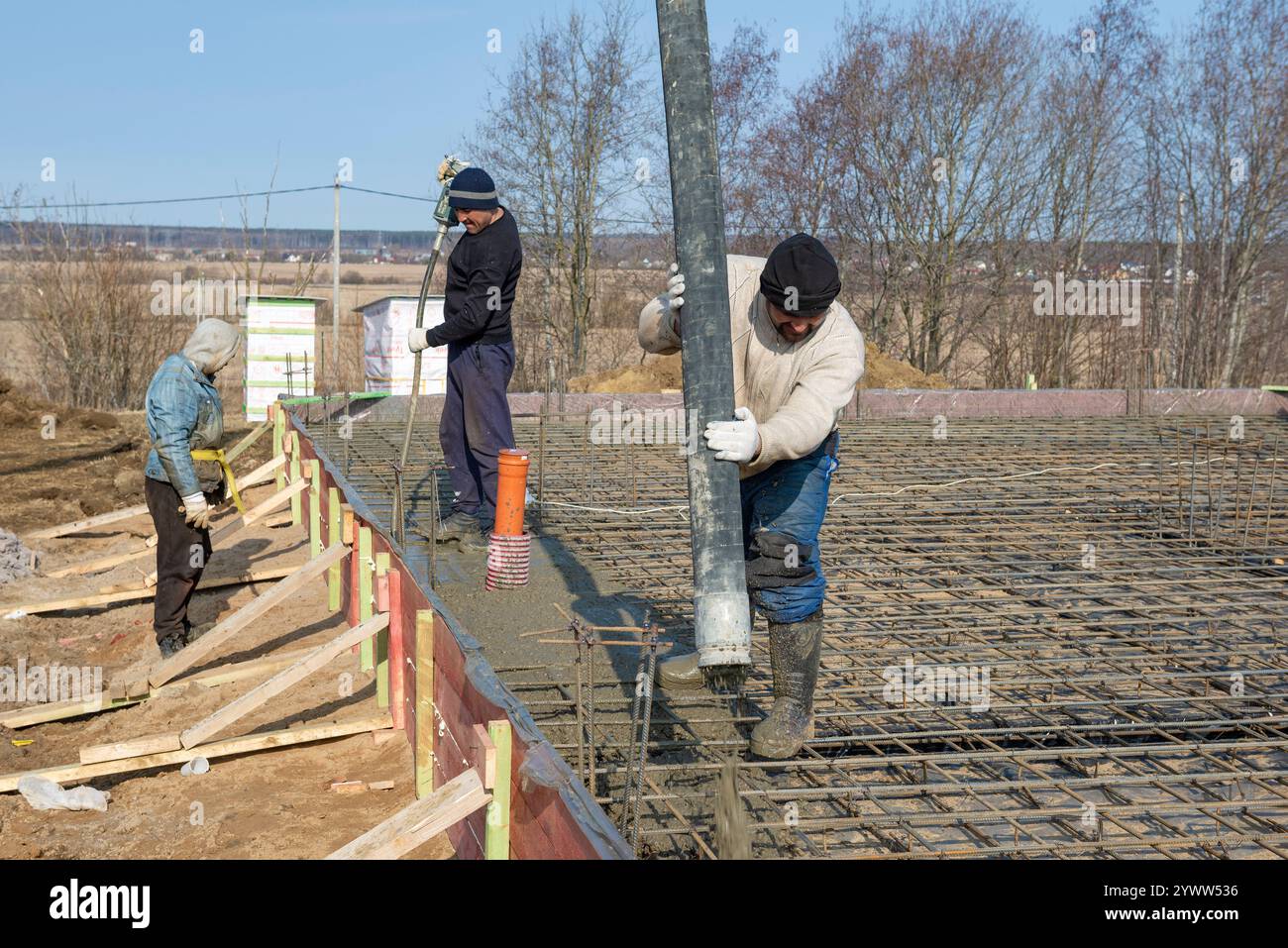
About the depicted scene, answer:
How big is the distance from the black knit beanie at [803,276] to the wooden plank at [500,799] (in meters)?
1.46

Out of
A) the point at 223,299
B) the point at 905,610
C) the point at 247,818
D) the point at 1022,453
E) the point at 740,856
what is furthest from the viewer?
the point at 223,299

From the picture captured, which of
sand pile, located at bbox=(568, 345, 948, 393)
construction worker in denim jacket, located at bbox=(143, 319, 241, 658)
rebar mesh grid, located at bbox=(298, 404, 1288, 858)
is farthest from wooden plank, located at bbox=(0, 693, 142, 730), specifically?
sand pile, located at bbox=(568, 345, 948, 393)

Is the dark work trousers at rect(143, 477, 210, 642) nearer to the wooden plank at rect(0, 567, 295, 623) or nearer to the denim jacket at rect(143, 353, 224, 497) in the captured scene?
the denim jacket at rect(143, 353, 224, 497)

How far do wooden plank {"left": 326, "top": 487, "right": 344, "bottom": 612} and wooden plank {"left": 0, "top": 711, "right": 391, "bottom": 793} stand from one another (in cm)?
165

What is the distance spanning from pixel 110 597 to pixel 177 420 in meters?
1.84

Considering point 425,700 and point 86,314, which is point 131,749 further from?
point 86,314

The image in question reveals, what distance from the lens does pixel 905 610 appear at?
526 centimetres

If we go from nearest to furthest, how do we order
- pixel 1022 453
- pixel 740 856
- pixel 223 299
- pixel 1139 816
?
pixel 740 856
pixel 1139 816
pixel 1022 453
pixel 223 299

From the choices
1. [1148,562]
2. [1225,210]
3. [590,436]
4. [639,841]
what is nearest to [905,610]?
[1148,562]

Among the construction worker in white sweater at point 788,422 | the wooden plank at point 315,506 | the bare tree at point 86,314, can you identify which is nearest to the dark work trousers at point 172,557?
the wooden plank at point 315,506

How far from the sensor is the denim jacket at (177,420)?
5.84m

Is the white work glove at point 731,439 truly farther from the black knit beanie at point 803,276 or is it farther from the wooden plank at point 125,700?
the wooden plank at point 125,700

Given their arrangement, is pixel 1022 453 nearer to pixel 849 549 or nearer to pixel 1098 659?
pixel 849 549

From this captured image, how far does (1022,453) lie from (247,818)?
724 cm
